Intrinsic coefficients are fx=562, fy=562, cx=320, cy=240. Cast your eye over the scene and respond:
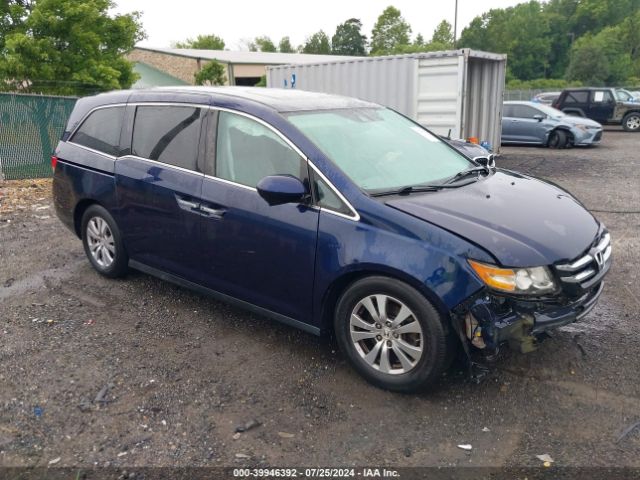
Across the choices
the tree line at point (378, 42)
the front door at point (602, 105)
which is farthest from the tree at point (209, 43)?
the front door at point (602, 105)

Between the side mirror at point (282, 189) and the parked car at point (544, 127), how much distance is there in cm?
1519

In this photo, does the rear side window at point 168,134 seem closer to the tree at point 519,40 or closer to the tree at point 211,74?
the tree at point 211,74

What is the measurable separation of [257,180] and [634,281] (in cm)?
366

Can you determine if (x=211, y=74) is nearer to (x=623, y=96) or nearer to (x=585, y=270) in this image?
(x=623, y=96)

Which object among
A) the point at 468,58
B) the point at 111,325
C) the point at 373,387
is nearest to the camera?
the point at 373,387

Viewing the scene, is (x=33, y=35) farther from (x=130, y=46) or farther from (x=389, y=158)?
(x=389, y=158)

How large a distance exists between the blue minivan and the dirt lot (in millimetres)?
320

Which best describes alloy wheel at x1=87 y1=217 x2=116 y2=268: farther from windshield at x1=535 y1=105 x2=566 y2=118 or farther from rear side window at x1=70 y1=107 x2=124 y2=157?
windshield at x1=535 y1=105 x2=566 y2=118

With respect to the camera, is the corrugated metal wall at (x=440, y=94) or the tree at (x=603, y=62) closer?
the corrugated metal wall at (x=440, y=94)

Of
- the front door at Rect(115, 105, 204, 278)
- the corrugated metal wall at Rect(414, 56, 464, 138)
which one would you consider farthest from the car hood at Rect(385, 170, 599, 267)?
the corrugated metal wall at Rect(414, 56, 464, 138)

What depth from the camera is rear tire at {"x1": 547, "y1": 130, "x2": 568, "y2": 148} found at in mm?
16641

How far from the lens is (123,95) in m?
5.00

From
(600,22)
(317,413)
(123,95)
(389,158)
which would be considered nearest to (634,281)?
(389,158)

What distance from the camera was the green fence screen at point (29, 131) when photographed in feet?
33.4
